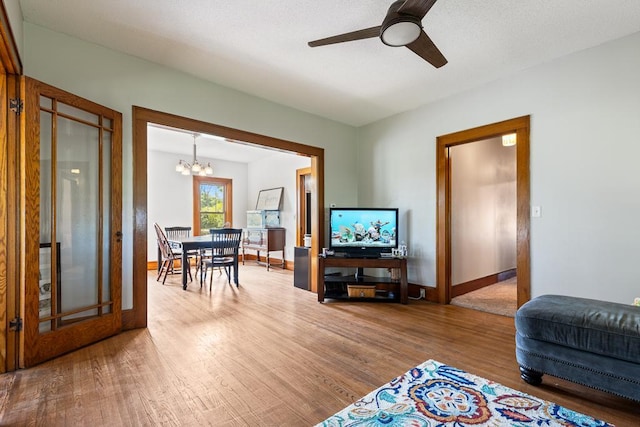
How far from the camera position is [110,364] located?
2.26m

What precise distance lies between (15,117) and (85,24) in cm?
95

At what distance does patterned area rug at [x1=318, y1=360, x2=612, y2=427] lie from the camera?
1.62 metres

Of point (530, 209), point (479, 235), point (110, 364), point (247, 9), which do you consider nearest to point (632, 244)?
point (530, 209)

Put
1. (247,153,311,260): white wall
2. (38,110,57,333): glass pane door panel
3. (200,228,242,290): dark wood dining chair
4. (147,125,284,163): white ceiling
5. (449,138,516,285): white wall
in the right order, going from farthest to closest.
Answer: (247,153,311,260): white wall < (147,125,284,163): white ceiling < (200,228,242,290): dark wood dining chair < (449,138,516,285): white wall < (38,110,57,333): glass pane door panel

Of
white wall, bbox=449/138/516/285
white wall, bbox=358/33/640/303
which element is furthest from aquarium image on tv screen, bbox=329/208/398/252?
white wall, bbox=358/33/640/303

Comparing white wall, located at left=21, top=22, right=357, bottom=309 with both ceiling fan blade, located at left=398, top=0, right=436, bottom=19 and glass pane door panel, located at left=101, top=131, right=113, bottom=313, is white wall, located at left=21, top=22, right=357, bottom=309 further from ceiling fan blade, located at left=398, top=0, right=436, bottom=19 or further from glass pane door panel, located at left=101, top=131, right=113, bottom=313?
ceiling fan blade, located at left=398, top=0, right=436, bottom=19

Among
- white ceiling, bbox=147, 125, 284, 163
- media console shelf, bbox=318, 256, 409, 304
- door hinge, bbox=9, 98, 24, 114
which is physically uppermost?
white ceiling, bbox=147, 125, 284, 163

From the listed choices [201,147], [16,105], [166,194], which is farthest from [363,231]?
[166,194]

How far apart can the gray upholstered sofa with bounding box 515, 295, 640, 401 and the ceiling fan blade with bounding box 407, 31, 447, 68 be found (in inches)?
75.4

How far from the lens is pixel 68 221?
2.58 m

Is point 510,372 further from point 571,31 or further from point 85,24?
point 85,24

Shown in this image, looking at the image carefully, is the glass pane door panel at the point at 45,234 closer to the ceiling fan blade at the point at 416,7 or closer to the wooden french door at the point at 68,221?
the wooden french door at the point at 68,221

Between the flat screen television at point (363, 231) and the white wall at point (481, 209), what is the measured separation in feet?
2.77

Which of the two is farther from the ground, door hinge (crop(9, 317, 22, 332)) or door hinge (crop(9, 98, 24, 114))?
door hinge (crop(9, 98, 24, 114))
